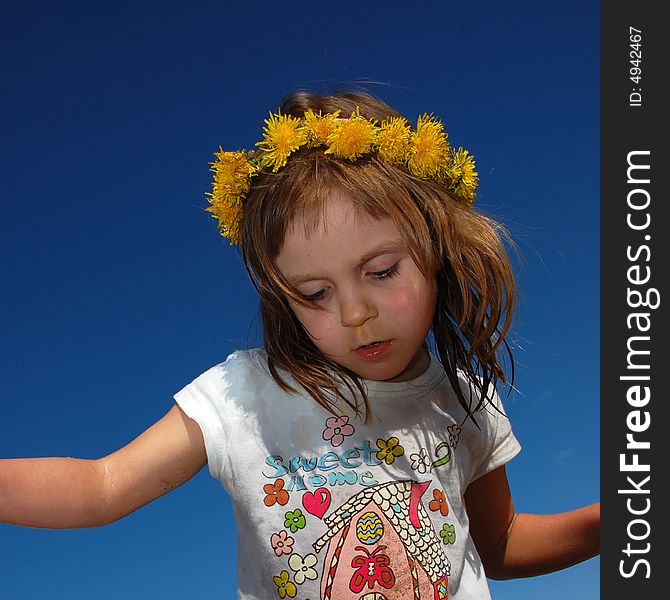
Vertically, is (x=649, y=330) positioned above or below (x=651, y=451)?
above

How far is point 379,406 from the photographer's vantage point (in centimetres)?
209

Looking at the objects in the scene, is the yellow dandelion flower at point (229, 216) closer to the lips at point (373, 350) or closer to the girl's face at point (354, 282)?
the girl's face at point (354, 282)

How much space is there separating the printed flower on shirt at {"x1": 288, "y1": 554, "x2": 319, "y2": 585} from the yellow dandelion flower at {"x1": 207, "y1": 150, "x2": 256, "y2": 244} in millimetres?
671

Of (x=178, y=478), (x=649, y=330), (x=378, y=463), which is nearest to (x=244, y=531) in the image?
(x=178, y=478)

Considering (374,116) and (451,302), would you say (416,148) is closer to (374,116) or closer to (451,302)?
(374,116)

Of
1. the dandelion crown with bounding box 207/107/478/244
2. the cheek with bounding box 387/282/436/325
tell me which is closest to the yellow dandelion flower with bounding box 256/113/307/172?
the dandelion crown with bounding box 207/107/478/244

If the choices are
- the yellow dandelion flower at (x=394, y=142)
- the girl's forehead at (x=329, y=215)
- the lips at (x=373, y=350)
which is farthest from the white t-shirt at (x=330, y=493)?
the yellow dandelion flower at (x=394, y=142)

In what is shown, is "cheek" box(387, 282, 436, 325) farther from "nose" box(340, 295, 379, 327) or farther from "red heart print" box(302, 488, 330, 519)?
"red heart print" box(302, 488, 330, 519)

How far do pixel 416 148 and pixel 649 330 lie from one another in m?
0.68

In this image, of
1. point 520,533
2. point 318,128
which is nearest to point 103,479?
point 318,128

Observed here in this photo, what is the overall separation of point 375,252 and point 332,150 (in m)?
0.25

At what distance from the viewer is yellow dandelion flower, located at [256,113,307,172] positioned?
2047 millimetres

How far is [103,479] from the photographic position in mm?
1873

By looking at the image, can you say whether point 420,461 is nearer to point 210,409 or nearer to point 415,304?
point 415,304
